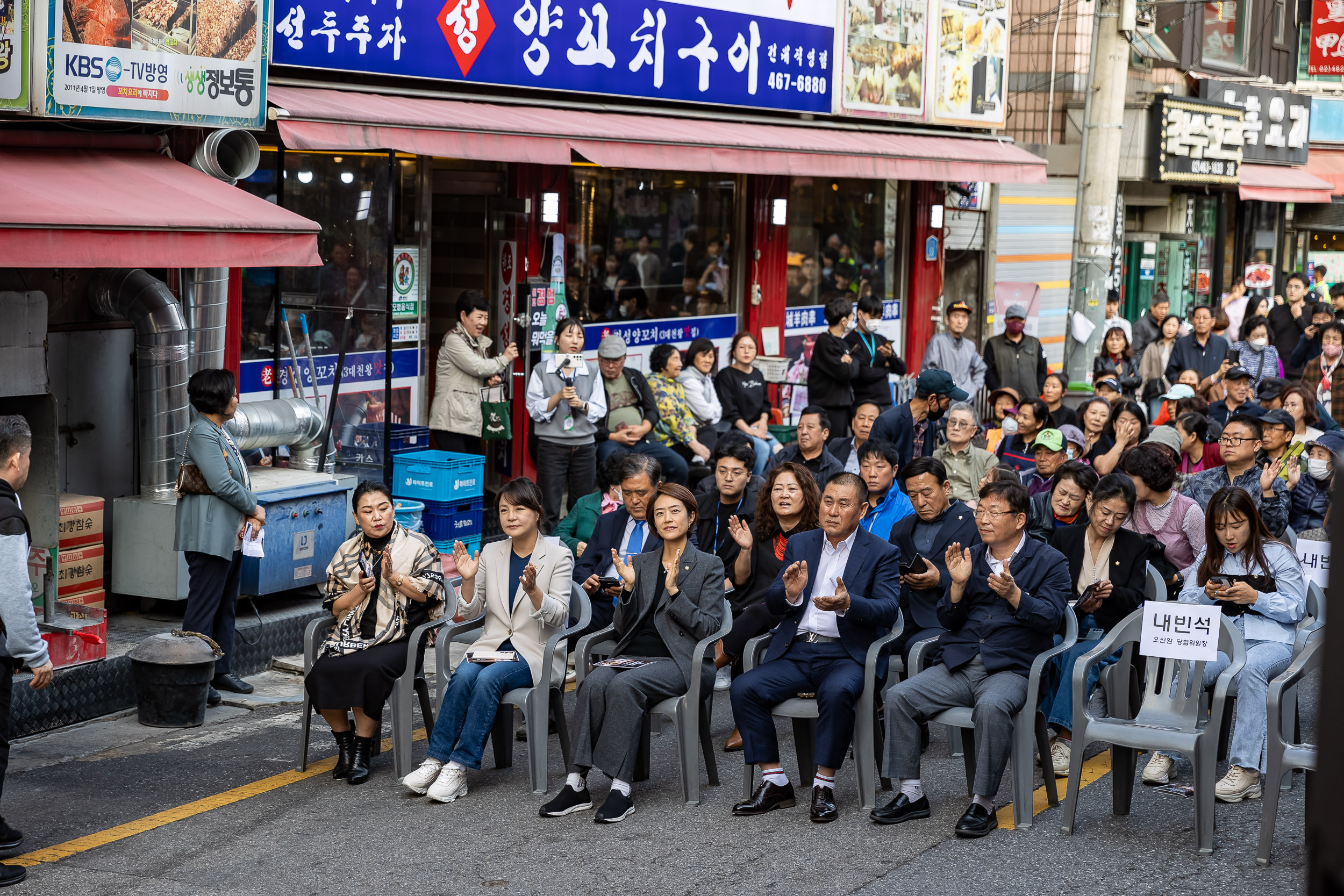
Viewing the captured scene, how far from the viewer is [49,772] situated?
22.6ft

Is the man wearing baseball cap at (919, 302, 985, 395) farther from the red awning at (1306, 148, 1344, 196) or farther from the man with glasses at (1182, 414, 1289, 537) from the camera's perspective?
the red awning at (1306, 148, 1344, 196)

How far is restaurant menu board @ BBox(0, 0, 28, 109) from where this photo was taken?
299 inches

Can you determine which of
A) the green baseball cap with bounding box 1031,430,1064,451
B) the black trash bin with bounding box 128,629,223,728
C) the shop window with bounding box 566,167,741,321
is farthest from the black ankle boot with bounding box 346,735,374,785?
the shop window with bounding box 566,167,741,321

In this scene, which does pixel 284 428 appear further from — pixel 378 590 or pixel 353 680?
pixel 353 680

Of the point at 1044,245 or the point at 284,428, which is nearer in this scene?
the point at 284,428

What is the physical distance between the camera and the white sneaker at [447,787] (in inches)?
258

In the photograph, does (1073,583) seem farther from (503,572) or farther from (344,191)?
(344,191)

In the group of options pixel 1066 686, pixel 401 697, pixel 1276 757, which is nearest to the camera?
pixel 1276 757

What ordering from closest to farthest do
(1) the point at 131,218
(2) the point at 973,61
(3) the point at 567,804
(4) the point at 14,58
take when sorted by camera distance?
(3) the point at 567,804, (1) the point at 131,218, (4) the point at 14,58, (2) the point at 973,61

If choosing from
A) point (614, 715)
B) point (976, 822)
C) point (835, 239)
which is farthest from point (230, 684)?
point (835, 239)

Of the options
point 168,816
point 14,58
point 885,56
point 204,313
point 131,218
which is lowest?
point 168,816

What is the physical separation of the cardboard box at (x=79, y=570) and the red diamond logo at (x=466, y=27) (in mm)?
4465

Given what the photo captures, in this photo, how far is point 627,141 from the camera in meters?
11.3

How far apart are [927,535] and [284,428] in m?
4.18
